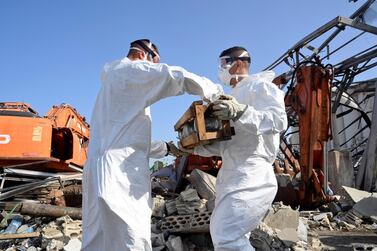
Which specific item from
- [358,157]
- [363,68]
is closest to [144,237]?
[363,68]

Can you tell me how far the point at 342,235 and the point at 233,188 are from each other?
3324 mm

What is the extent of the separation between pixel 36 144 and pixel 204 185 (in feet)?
9.67

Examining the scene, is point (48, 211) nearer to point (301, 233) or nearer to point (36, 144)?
point (36, 144)

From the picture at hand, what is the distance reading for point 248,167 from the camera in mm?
2646

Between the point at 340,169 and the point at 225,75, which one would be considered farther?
the point at 340,169

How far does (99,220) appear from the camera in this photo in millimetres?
2432

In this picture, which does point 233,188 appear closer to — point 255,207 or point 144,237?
point 255,207

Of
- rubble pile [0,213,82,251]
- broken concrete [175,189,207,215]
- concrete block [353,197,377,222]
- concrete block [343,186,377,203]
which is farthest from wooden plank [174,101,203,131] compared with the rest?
concrete block [343,186,377,203]

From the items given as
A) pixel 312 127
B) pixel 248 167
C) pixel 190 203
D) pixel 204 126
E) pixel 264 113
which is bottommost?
pixel 190 203

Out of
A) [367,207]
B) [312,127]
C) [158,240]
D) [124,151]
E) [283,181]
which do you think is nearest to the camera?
[124,151]

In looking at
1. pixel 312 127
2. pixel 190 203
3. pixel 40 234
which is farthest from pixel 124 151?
pixel 312 127

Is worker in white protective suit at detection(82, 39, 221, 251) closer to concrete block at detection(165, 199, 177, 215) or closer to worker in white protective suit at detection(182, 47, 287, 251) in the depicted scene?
worker in white protective suit at detection(182, 47, 287, 251)

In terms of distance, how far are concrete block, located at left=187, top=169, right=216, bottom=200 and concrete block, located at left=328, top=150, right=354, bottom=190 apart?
11.7 feet

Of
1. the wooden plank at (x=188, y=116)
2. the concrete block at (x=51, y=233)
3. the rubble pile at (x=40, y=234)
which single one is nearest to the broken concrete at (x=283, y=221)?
the wooden plank at (x=188, y=116)
